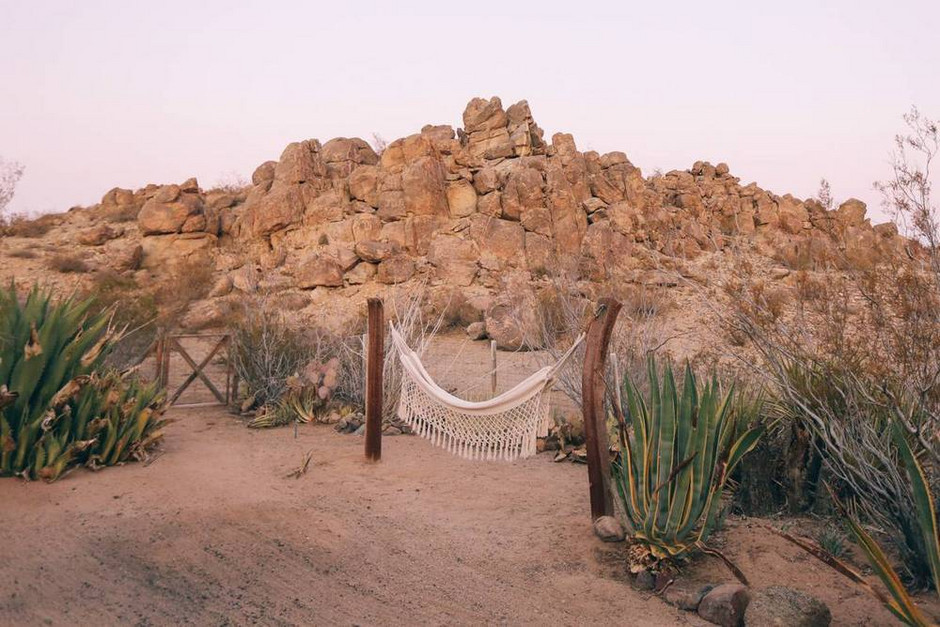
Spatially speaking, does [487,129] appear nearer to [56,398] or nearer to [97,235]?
[97,235]

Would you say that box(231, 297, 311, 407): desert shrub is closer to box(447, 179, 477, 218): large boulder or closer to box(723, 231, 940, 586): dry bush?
box(723, 231, 940, 586): dry bush

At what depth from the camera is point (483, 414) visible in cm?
396

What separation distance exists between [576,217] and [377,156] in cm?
781

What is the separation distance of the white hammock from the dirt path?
1.34 ft

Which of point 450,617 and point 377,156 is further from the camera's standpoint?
point 377,156

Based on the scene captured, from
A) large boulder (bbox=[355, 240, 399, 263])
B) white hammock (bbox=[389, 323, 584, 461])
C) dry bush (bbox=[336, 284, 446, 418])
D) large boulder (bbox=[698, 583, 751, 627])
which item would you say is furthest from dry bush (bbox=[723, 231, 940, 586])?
large boulder (bbox=[355, 240, 399, 263])

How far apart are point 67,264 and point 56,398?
16036 millimetres

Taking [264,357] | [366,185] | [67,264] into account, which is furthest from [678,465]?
[67,264]

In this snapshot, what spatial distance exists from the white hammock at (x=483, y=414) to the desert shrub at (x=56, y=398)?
1990 millimetres

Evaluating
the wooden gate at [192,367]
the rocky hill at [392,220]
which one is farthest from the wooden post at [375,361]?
the rocky hill at [392,220]

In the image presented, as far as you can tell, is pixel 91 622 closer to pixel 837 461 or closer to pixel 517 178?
pixel 837 461

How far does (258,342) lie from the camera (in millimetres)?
7461

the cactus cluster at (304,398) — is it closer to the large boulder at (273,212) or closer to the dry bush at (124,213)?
the large boulder at (273,212)

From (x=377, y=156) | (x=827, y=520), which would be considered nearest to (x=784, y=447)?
(x=827, y=520)
